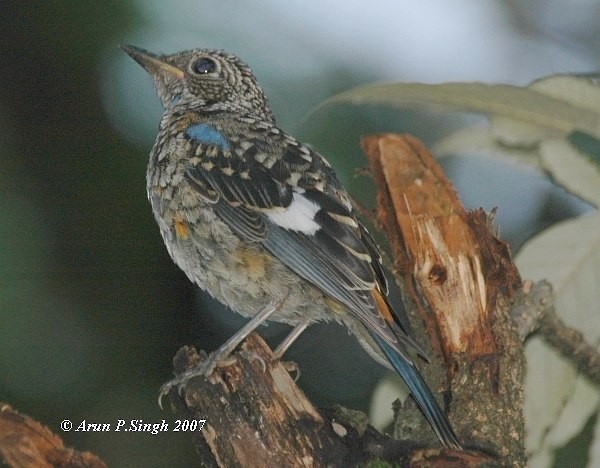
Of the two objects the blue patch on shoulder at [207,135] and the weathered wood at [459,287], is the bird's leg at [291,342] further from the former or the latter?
the blue patch on shoulder at [207,135]

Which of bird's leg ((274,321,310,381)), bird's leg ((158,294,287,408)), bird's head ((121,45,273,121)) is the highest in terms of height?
bird's head ((121,45,273,121))

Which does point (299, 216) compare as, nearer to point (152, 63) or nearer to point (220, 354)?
point (220, 354)

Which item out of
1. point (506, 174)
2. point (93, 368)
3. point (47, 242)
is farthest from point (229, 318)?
point (506, 174)

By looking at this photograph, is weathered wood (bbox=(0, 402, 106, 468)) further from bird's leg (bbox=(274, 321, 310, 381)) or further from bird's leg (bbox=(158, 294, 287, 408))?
bird's leg (bbox=(274, 321, 310, 381))

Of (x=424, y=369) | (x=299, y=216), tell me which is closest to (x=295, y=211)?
(x=299, y=216)

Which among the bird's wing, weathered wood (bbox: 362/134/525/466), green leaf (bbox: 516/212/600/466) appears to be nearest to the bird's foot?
the bird's wing

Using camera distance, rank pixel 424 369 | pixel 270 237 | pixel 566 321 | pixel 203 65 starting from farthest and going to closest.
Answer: pixel 203 65, pixel 566 321, pixel 424 369, pixel 270 237

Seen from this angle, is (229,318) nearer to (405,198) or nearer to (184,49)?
(405,198)
